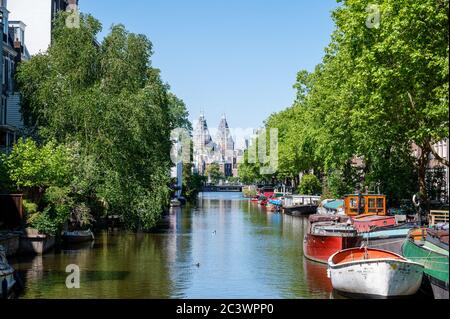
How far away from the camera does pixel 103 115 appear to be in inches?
2013

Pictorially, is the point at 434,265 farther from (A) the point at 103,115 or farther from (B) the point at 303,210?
(B) the point at 303,210

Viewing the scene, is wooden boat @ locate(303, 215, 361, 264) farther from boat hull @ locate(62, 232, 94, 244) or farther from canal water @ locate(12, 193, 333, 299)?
boat hull @ locate(62, 232, 94, 244)

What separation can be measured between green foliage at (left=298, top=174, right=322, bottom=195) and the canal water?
156 feet

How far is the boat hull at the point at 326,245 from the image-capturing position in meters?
40.4

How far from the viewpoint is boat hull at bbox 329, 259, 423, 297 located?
2809 cm

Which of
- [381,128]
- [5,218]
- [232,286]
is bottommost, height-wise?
[232,286]

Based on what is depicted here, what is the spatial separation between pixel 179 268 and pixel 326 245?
8.41m

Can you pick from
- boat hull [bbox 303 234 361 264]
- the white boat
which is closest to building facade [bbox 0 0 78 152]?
boat hull [bbox 303 234 361 264]

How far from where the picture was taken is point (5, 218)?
43188 mm

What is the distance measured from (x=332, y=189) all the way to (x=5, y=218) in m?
42.5

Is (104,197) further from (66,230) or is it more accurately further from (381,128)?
(381,128)

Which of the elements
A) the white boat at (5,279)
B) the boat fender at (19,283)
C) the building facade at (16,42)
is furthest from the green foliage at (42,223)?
the building facade at (16,42)

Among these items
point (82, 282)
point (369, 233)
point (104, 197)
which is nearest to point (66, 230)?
point (104, 197)
